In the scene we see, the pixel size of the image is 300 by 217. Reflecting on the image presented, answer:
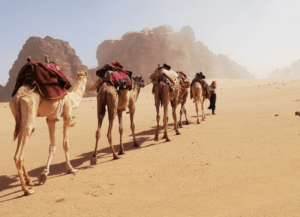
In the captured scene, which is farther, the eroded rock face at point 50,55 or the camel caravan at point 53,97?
the eroded rock face at point 50,55

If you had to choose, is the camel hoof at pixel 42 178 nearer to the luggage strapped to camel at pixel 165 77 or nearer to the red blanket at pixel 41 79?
the red blanket at pixel 41 79

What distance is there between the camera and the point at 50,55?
2564 inches

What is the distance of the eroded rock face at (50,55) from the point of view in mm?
64625

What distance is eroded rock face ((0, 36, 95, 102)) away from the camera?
212ft

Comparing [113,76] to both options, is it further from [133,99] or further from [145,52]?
[145,52]

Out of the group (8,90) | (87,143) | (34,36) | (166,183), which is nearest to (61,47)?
(34,36)

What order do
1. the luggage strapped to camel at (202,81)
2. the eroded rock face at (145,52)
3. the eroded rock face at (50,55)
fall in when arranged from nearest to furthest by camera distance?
the luggage strapped to camel at (202,81), the eroded rock face at (50,55), the eroded rock face at (145,52)

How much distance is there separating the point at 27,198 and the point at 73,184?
817mm

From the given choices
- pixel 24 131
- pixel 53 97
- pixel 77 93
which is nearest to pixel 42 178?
pixel 24 131

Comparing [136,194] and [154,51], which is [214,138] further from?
[154,51]

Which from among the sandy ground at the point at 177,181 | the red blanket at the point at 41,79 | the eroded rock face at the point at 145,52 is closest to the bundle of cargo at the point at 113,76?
the red blanket at the point at 41,79

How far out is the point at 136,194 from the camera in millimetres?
3396

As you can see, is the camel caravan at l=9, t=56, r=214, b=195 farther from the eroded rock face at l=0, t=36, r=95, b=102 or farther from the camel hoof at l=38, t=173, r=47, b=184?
the eroded rock face at l=0, t=36, r=95, b=102

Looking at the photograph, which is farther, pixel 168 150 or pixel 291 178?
pixel 168 150
